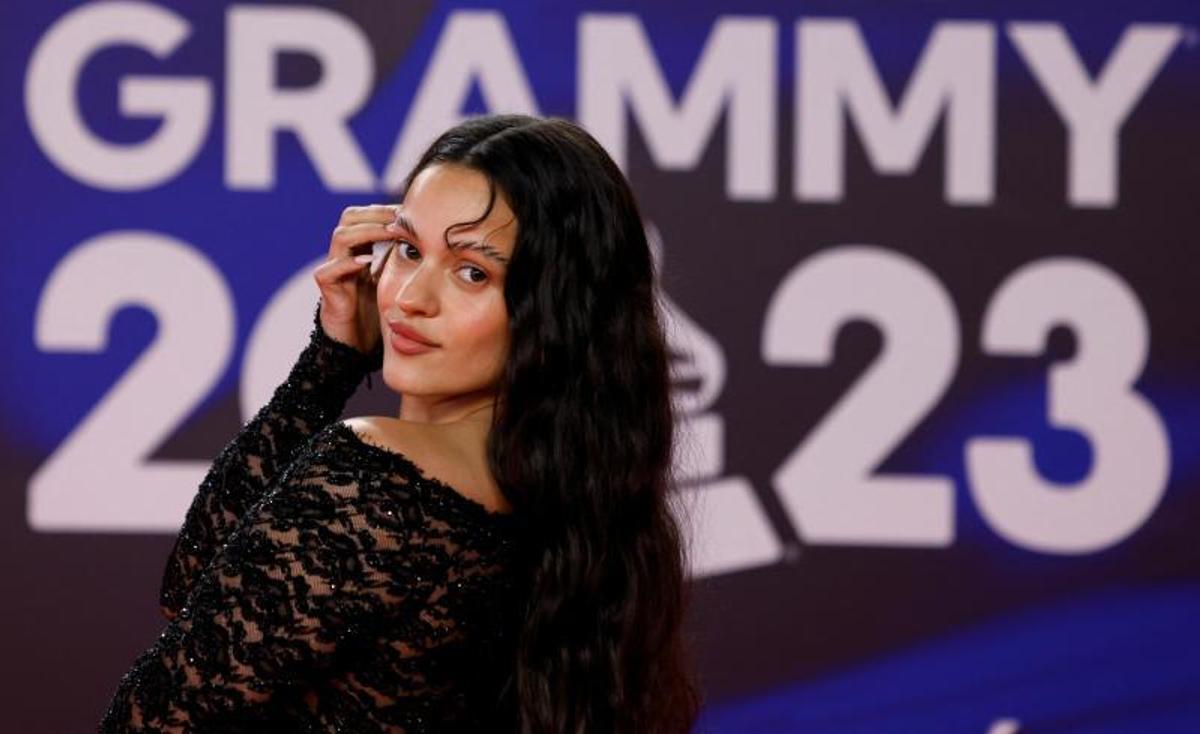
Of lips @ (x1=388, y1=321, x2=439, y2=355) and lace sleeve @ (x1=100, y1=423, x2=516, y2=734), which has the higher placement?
lips @ (x1=388, y1=321, x2=439, y2=355)

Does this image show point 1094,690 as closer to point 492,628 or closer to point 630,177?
point 630,177

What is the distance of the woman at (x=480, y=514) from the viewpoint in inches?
54.1

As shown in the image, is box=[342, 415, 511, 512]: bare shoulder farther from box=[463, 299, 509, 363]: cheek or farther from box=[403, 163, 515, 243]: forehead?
box=[403, 163, 515, 243]: forehead

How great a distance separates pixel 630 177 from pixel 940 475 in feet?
3.17

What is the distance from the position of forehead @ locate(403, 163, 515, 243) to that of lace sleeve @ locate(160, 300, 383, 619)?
369 millimetres

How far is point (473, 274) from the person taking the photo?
1.53 m

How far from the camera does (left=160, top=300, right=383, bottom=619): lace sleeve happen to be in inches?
71.4

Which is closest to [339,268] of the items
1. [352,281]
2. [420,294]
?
[352,281]

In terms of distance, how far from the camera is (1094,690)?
3.65 meters

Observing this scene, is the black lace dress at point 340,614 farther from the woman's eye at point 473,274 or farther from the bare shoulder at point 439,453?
the woman's eye at point 473,274

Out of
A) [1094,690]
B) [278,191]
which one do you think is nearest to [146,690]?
[278,191]

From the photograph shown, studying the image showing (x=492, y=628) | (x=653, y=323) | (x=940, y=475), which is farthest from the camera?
(x=940, y=475)

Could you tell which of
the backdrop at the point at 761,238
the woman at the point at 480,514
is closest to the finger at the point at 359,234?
the woman at the point at 480,514

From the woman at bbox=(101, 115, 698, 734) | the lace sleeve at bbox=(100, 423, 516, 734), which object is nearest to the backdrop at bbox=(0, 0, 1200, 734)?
the woman at bbox=(101, 115, 698, 734)
